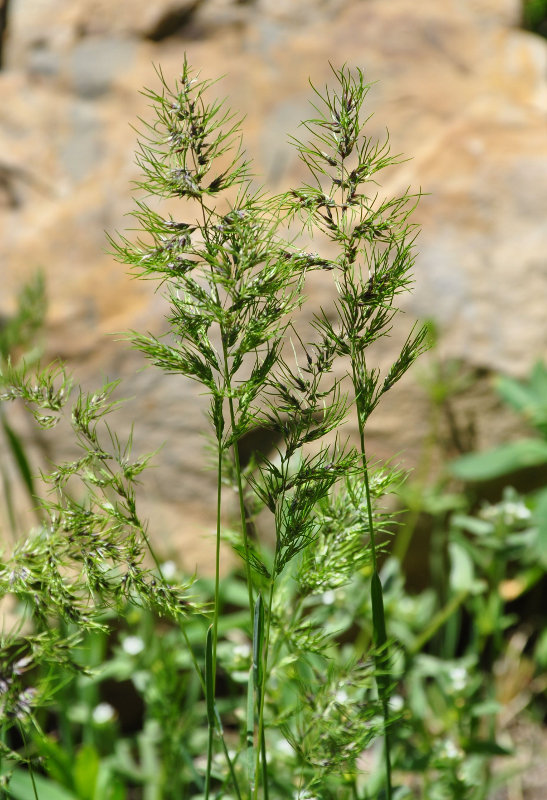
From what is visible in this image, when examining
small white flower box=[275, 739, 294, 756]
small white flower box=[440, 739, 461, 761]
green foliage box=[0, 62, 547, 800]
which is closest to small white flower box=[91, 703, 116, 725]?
green foliage box=[0, 62, 547, 800]

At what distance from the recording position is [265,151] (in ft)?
8.25

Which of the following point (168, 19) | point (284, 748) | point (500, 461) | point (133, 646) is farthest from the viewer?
point (168, 19)

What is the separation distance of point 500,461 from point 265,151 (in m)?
1.12

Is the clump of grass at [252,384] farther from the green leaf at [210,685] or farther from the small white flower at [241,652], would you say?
the small white flower at [241,652]

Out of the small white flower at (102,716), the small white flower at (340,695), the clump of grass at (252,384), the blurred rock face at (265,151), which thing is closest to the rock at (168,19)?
the blurred rock face at (265,151)

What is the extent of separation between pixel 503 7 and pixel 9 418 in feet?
6.63

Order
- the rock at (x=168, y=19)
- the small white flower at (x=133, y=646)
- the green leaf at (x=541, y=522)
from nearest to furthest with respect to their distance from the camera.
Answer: the small white flower at (x=133, y=646) → the green leaf at (x=541, y=522) → the rock at (x=168, y=19)

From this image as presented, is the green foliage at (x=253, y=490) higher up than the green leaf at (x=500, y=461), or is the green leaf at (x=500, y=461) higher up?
the green foliage at (x=253, y=490)

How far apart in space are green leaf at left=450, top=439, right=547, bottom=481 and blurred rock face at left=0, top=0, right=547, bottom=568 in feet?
0.53

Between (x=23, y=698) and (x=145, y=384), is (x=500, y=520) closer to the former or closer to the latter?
(x=145, y=384)

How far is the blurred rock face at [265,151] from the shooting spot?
2273mm

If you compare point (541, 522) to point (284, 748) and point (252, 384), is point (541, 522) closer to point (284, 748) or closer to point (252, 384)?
point (284, 748)

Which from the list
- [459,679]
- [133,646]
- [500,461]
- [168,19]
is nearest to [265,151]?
[168,19]

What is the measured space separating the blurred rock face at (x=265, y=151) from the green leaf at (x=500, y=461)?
0.16 metres
